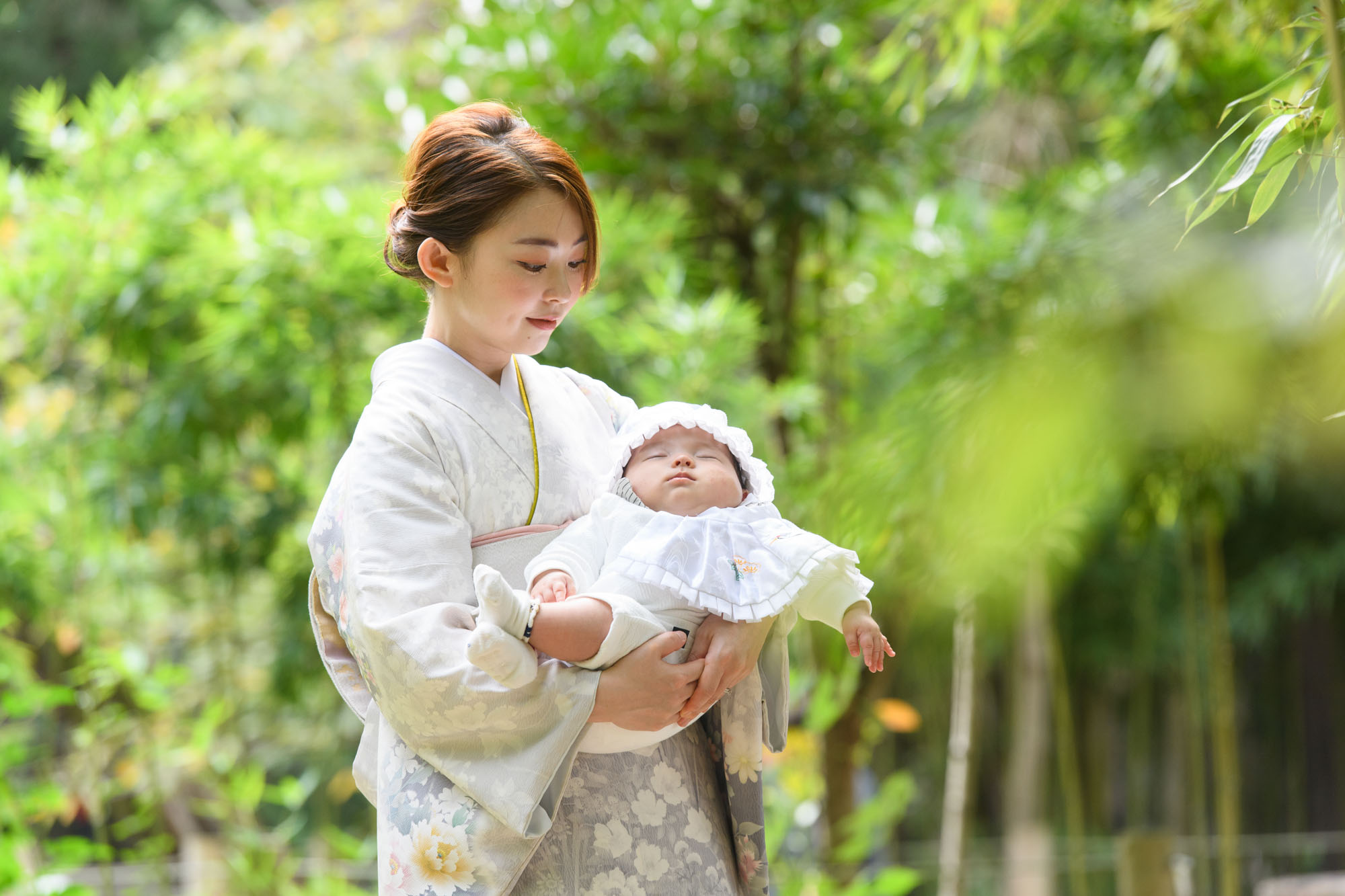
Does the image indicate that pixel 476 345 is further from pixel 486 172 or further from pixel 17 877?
pixel 17 877

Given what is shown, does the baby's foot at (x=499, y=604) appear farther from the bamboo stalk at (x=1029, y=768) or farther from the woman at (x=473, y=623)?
the bamboo stalk at (x=1029, y=768)

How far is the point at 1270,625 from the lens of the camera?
203 inches

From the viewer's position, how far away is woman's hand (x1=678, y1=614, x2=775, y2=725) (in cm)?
89

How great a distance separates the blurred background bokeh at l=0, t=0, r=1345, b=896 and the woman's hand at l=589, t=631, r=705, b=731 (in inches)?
31.4

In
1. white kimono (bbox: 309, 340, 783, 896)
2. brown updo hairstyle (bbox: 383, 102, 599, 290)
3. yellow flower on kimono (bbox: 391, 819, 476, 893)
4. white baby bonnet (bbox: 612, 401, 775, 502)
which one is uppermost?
brown updo hairstyle (bbox: 383, 102, 599, 290)

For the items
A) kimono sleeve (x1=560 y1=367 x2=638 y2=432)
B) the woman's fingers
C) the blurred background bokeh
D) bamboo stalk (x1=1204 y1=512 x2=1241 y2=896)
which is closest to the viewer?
the woman's fingers

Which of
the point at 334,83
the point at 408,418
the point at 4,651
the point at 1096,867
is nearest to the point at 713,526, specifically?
the point at 408,418

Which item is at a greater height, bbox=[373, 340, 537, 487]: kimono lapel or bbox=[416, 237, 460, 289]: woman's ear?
bbox=[416, 237, 460, 289]: woman's ear

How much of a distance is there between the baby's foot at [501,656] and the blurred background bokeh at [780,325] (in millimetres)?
904

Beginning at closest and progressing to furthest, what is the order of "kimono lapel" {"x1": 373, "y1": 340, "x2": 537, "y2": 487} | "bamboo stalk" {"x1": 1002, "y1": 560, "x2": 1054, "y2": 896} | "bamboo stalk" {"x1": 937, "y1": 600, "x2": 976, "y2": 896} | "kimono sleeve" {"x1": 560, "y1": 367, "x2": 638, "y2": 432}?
"kimono lapel" {"x1": 373, "y1": 340, "x2": 537, "y2": 487}, "kimono sleeve" {"x1": 560, "y1": 367, "x2": 638, "y2": 432}, "bamboo stalk" {"x1": 937, "y1": 600, "x2": 976, "y2": 896}, "bamboo stalk" {"x1": 1002, "y1": 560, "x2": 1054, "y2": 896}

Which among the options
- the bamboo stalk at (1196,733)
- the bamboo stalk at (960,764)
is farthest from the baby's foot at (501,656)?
the bamboo stalk at (1196,733)

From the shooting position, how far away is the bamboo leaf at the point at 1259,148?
2.97 feet

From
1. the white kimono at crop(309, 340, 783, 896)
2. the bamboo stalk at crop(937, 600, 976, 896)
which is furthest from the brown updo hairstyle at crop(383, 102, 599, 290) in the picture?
the bamboo stalk at crop(937, 600, 976, 896)

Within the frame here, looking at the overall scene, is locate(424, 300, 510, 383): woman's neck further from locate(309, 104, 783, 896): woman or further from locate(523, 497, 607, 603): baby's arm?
locate(523, 497, 607, 603): baby's arm
